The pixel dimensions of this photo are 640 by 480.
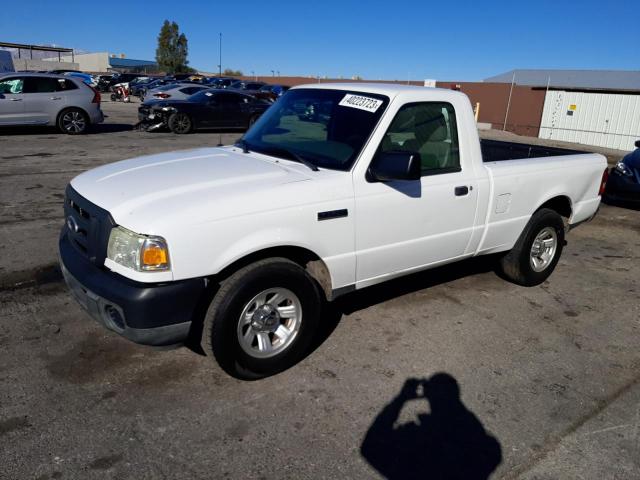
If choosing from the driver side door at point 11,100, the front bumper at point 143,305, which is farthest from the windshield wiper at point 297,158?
the driver side door at point 11,100

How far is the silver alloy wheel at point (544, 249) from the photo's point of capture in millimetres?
5180

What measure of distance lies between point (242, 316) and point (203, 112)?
15.3 metres

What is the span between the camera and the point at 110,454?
2713mm

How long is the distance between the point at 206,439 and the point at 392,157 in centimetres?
203

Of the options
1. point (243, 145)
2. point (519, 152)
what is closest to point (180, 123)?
point (519, 152)

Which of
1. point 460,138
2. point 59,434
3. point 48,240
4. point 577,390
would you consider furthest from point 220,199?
point 48,240

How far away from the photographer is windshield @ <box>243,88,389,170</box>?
3.71 meters

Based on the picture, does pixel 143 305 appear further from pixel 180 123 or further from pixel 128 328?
pixel 180 123

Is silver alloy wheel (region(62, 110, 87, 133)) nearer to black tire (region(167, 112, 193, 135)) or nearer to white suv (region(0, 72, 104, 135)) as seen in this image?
white suv (region(0, 72, 104, 135))

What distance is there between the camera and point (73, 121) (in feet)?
49.9

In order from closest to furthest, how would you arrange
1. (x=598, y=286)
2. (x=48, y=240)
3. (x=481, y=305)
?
(x=481, y=305) → (x=598, y=286) → (x=48, y=240)

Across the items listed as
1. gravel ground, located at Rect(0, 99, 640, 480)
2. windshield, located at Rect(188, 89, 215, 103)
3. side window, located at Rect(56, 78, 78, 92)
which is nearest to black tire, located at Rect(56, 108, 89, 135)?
side window, located at Rect(56, 78, 78, 92)

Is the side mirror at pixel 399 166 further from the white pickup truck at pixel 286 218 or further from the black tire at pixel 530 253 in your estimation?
the black tire at pixel 530 253

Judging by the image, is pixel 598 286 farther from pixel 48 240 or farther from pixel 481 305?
pixel 48 240
